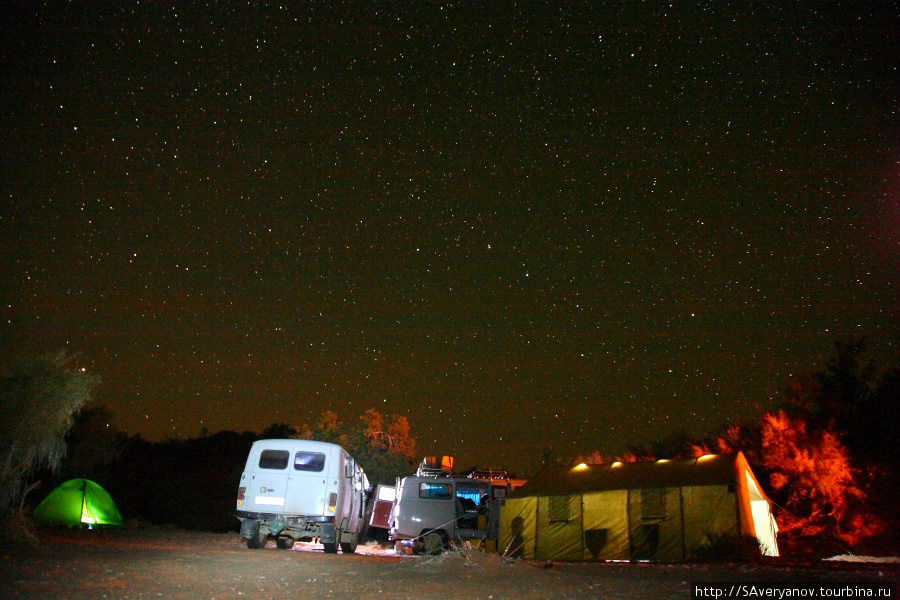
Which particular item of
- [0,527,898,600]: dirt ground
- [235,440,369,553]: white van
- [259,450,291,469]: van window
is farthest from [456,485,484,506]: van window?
[0,527,898,600]: dirt ground

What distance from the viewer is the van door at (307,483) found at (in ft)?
54.9

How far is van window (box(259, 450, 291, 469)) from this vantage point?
17109 millimetres

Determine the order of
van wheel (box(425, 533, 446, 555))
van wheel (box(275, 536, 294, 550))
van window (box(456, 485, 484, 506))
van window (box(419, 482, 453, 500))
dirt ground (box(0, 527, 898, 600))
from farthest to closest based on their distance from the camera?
van window (box(456, 485, 484, 506))
van window (box(419, 482, 453, 500))
van wheel (box(425, 533, 446, 555))
van wheel (box(275, 536, 294, 550))
dirt ground (box(0, 527, 898, 600))

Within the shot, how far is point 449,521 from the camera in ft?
63.8

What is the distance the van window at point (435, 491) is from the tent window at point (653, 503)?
4.77m

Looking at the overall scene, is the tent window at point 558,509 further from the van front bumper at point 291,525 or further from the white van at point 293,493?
the van front bumper at point 291,525

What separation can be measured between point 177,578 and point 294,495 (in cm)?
676

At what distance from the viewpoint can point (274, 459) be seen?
17.2 metres

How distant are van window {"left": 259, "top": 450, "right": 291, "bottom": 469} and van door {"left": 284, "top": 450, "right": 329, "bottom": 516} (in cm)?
16

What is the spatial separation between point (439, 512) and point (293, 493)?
4.34 m

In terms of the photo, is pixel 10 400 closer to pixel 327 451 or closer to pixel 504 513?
pixel 327 451

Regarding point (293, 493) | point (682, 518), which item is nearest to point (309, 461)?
point (293, 493)

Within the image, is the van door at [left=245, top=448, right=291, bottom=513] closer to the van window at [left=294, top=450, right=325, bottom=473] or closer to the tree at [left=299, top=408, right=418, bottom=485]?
the van window at [left=294, top=450, right=325, bottom=473]

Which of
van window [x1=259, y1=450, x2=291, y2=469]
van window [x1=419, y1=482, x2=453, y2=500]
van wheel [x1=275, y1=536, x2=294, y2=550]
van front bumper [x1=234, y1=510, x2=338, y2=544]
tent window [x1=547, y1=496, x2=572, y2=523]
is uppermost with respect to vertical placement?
van window [x1=259, y1=450, x2=291, y2=469]
